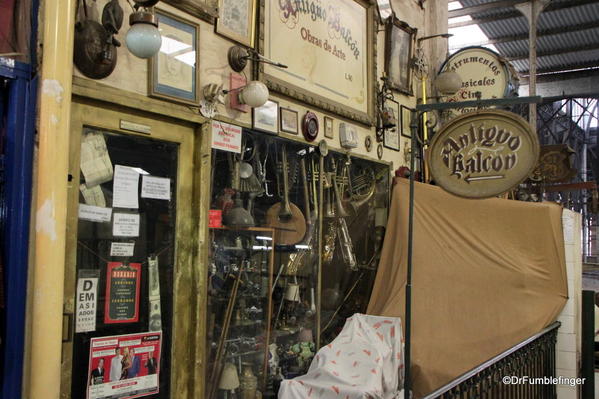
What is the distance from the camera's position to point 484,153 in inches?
135

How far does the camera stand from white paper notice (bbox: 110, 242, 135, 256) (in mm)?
2891

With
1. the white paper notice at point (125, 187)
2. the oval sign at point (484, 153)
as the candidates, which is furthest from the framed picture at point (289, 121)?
the white paper notice at point (125, 187)

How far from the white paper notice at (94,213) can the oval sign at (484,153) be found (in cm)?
205

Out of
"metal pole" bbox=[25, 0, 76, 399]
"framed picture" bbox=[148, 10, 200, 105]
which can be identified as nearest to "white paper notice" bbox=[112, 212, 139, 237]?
"metal pole" bbox=[25, 0, 76, 399]

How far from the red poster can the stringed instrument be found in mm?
1140

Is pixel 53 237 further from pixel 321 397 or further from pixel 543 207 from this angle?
pixel 543 207

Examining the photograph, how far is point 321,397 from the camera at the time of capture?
342 centimetres

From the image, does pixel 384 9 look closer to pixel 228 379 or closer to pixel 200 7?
pixel 200 7

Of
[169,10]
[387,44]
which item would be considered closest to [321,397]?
[169,10]

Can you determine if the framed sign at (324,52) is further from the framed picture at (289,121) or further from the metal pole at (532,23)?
the metal pole at (532,23)

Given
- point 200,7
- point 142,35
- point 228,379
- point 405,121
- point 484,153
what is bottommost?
point 228,379

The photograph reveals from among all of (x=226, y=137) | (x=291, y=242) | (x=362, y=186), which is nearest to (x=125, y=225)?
(x=226, y=137)

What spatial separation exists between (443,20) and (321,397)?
4.81 metres

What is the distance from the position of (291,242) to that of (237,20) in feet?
5.19
